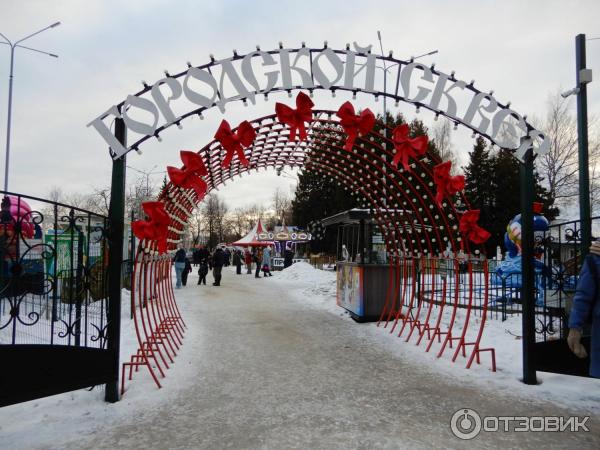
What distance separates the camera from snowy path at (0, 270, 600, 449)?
3.58m

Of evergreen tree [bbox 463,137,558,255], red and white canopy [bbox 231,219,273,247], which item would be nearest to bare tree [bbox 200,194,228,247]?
red and white canopy [bbox 231,219,273,247]

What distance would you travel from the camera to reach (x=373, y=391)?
4.82m

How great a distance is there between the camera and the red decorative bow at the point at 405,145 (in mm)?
5328

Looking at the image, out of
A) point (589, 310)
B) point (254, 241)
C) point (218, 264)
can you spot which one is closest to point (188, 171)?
point (589, 310)

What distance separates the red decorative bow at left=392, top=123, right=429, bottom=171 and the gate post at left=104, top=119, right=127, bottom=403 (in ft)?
10.4

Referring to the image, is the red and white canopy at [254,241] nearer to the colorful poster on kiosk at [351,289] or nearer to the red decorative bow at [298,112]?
the colorful poster on kiosk at [351,289]

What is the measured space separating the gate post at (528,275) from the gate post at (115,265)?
14.5 ft

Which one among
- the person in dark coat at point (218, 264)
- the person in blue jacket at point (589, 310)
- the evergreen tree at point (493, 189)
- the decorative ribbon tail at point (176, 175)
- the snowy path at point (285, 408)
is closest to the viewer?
the person in blue jacket at point (589, 310)

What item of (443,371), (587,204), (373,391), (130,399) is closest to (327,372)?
(373,391)

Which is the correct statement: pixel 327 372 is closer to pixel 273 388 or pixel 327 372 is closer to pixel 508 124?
pixel 273 388

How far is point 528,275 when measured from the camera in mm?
5012

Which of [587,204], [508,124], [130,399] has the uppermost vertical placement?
[508,124]

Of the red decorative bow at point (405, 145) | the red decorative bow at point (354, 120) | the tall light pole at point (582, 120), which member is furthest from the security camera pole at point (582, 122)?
the red decorative bow at point (354, 120)

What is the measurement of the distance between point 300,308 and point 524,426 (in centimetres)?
781
